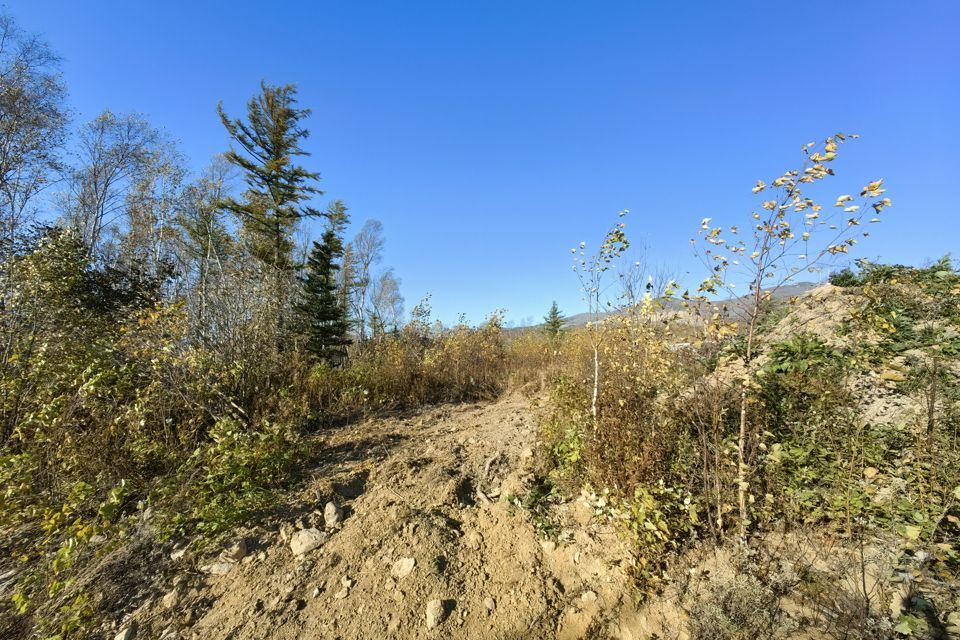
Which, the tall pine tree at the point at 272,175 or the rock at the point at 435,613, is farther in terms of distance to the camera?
the tall pine tree at the point at 272,175

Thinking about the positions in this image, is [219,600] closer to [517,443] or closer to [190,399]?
[190,399]

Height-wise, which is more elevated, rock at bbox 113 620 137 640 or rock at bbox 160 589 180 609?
rock at bbox 160 589 180 609

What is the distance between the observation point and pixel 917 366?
3570 mm

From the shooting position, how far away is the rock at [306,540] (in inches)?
115

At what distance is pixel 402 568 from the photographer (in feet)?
8.89

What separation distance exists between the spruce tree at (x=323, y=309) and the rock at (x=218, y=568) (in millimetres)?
8763

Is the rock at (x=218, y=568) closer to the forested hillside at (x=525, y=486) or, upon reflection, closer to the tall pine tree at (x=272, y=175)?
the forested hillside at (x=525, y=486)

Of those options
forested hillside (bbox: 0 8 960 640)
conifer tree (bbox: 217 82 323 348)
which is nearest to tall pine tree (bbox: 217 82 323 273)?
conifer tree (bbox: 217 82 323 348)

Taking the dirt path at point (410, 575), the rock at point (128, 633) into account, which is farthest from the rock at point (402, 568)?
the rock at point (128, 633)

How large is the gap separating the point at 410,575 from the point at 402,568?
0.29 ft

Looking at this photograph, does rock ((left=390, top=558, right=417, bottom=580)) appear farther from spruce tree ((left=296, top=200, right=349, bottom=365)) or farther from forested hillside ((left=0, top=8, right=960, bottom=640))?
spruce tree ((left=296, top=200, right=349, bottom=365))

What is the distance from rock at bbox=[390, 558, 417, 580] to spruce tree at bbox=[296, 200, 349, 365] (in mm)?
9389

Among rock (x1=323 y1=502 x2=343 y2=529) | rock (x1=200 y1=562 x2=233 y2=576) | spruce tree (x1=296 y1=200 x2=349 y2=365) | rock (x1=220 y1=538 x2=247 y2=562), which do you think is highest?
spruce tree (x1=296 y1=200 x2=349 y2=365)

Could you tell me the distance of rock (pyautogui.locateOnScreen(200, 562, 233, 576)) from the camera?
2736 mm
